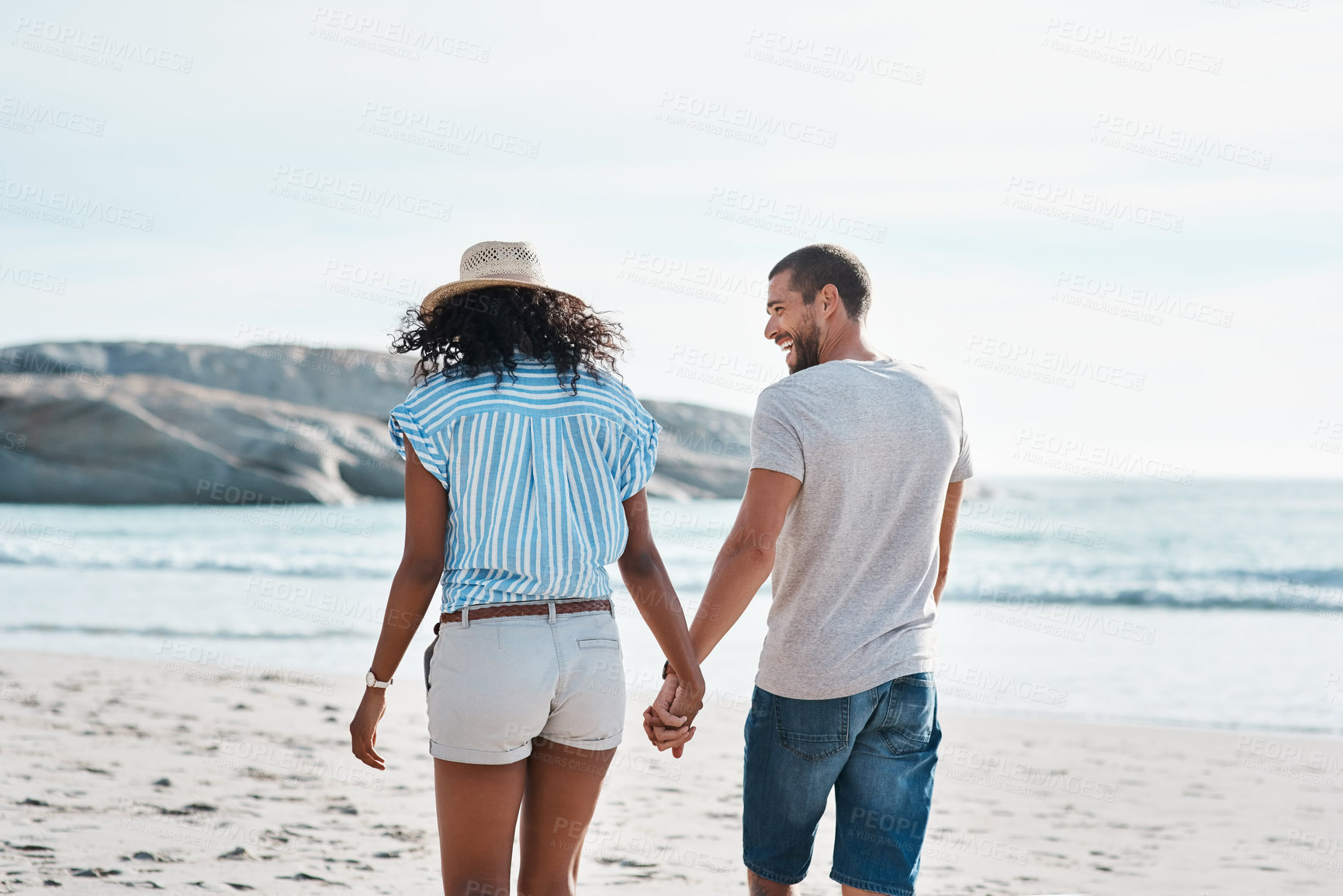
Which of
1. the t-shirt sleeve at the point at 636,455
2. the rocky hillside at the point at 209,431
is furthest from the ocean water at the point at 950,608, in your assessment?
the t-shirt sleeve at the point at 636,455

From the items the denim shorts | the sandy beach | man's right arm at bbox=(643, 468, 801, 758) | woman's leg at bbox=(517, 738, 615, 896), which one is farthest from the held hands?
the sandy beach

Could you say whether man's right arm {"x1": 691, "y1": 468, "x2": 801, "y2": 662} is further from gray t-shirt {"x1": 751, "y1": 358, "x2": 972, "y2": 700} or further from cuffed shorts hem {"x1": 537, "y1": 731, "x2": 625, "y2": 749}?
cuffed shorts hem {"x1": 537, "y1": 731, "x2": 625, "y2": 749}

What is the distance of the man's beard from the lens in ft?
8.29

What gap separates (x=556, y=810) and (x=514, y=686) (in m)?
0.32

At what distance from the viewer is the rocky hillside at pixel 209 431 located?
26.5 metres

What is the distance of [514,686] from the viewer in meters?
2.01

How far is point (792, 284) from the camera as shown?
2.53m

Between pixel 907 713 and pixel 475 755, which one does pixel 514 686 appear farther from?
pixel 907 713

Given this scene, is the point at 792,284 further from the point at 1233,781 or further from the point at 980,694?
the point at 980,694

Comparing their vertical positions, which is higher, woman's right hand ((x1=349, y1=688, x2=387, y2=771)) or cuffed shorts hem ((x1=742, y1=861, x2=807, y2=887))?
woman's right hand ((x1=349, y1=688, x2=387, y2=771))

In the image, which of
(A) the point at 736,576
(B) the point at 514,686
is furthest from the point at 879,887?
(B) the point at 514,686

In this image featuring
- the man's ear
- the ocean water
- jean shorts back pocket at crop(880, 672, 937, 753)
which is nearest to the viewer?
jean shorts back pocket at crop(880, 672, 937, 753)

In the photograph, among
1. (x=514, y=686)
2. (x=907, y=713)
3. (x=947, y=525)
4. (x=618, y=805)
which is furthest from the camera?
(x=618, y=805)

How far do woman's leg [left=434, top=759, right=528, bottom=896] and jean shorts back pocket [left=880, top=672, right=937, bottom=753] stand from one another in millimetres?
832
